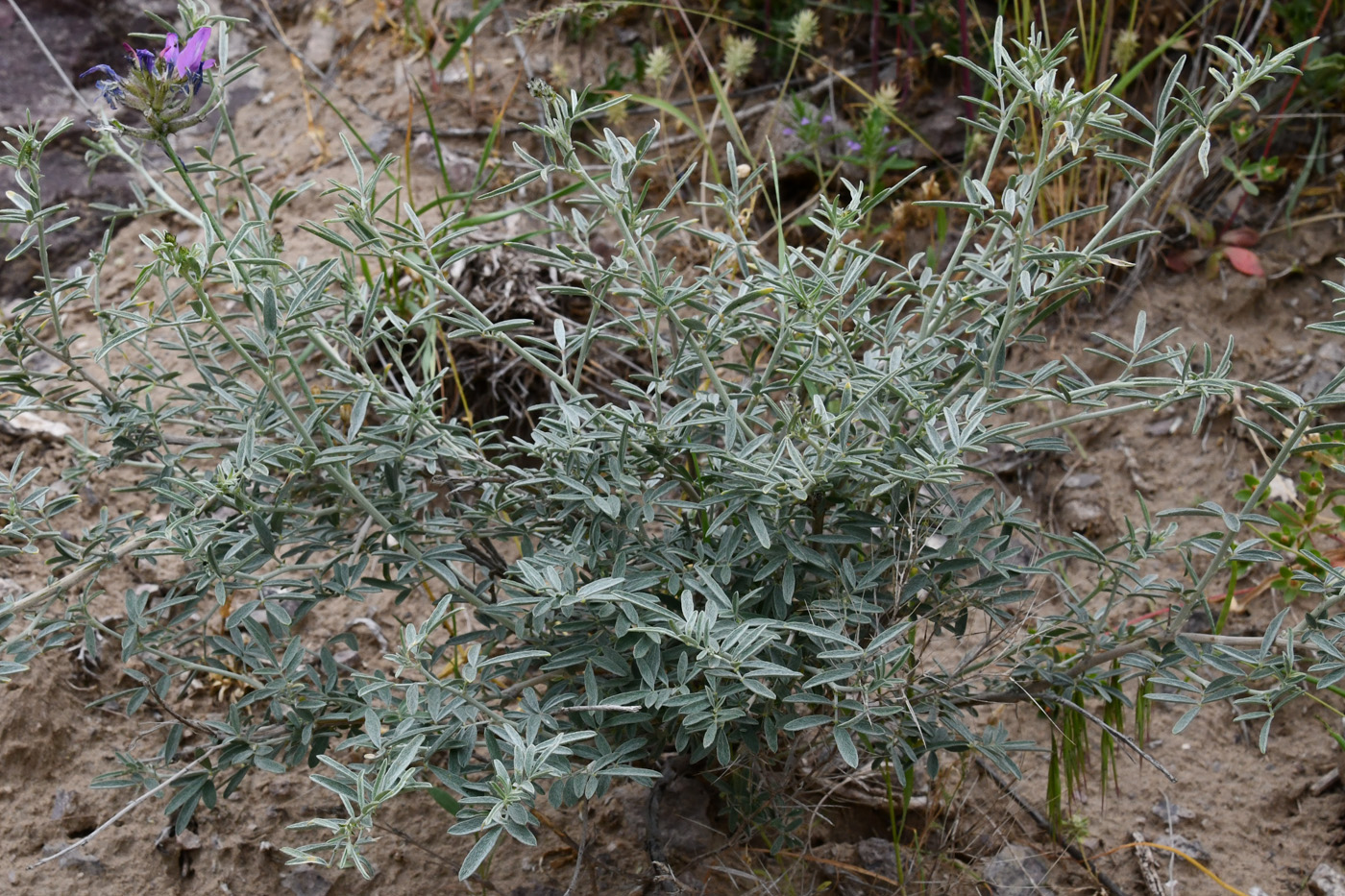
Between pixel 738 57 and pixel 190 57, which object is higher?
pixel 190 57

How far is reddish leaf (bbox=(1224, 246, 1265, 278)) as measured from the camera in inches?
114

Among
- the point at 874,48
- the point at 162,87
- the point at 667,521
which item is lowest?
the point at 667,521

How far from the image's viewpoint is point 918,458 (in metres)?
1.58

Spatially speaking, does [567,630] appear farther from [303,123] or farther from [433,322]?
[303,123]

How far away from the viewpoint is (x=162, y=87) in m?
1.51

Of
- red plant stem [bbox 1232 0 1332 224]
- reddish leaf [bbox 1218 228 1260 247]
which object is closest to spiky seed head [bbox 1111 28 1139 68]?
red plant stem [bbox 1232 0 1332 224]

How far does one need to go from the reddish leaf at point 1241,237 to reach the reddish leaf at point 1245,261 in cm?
3

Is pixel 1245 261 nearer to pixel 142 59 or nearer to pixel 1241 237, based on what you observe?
pixel 1241 237

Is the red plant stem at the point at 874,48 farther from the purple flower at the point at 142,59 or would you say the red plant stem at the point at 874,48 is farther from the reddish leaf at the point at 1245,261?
the purple flower at the point at 142,59

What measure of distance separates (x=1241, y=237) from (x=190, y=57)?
2.73 meters

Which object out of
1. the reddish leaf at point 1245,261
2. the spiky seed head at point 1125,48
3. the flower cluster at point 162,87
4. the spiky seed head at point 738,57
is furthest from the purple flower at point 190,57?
the reddish leaf at point 1245,261

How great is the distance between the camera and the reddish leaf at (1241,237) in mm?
2951

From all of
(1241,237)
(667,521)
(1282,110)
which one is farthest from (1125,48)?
(667,521)

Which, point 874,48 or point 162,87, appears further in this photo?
point 874,48
